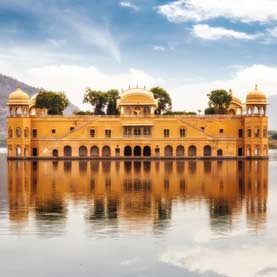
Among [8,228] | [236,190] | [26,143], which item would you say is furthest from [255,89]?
[8,228]

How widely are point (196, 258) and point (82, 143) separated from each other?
208 feet

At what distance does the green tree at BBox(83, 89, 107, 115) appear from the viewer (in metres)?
95.8

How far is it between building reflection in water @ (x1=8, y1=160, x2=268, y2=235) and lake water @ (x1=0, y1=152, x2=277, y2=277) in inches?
1.8

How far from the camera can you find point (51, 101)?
93.5m

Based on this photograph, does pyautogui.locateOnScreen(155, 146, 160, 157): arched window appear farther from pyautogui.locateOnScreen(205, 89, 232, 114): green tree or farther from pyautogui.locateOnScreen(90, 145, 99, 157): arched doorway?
pyautogui.locateOnScreen(205, 89, 232, 114): green tree

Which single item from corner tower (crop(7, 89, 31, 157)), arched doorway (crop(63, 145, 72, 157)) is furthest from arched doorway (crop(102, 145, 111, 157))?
corner tower (crop(7, 89, 31, 157))

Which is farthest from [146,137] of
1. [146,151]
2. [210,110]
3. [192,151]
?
[210,110]

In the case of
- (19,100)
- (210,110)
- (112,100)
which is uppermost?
(112,100)

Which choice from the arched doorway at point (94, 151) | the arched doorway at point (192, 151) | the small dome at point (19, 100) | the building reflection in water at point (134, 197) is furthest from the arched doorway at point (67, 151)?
the building reflection in water at point (134, 197)

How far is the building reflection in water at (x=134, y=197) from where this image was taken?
2589 cm

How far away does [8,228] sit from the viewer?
78.7 feet

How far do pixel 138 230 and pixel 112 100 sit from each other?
73284 millimetres

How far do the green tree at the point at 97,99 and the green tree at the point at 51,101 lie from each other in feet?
12.6

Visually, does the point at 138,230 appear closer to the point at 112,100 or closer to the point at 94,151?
the point at 94,151
